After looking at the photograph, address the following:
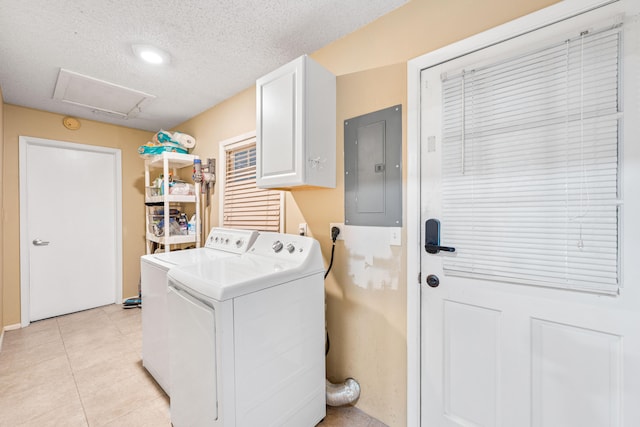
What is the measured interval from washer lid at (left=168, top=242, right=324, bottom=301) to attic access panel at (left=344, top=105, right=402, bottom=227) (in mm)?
404

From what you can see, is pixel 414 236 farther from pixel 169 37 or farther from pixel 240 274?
pixel 169 37

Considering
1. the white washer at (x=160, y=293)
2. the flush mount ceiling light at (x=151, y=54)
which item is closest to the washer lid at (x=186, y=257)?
the white washer at (x=160, y=293)

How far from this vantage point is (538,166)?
3.72 feet

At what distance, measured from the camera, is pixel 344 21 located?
1.65 metres

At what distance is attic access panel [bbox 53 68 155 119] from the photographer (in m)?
2.31

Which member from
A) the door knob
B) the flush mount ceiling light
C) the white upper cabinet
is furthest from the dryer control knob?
the flush mount ceiling light

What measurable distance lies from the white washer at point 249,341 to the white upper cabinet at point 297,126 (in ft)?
1.48

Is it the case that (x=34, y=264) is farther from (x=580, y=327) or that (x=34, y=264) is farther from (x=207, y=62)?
(x=580, y=327)

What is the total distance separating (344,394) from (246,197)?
1.81 meters

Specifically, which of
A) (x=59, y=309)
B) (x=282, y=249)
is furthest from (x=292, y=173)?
(x=59, y=309)

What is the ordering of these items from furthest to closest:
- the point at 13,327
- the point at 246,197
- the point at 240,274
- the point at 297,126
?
the point at 13,327 → the point at 246,197 → the point at 297,126 → the point at 240,274

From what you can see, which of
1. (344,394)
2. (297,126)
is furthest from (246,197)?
(344,394)

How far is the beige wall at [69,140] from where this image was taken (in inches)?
113

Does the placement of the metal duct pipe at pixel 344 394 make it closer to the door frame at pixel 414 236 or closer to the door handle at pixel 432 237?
the door frame at pixel 414 236
